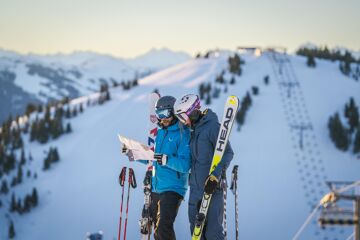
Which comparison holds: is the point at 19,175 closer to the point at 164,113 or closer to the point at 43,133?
the point at 43,133

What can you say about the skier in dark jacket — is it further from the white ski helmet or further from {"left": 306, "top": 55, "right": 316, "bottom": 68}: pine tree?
{"left": 306, "top": 55, "right": 316, "bottom": 68}: pine tree

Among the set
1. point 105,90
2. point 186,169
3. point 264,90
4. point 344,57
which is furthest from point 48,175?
point 186,169

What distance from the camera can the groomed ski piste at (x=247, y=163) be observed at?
42.6m

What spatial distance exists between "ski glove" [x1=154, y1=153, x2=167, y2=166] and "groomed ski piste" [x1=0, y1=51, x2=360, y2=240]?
30.0 m

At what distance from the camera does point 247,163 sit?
47.5 m

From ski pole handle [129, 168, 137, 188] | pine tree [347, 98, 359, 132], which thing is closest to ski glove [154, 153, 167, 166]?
ski pole handle [129, 168, 137, 188]

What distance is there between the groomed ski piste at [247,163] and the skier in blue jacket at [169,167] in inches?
1167

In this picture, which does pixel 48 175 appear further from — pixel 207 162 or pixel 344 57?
pixel 207 162

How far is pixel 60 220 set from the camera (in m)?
45.9

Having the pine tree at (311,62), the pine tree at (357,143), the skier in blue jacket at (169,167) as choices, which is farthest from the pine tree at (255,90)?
the skier in blue jacket at (169,167)

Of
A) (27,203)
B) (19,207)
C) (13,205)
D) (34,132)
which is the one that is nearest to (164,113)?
(27,203)

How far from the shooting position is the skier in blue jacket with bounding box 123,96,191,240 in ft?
29.3

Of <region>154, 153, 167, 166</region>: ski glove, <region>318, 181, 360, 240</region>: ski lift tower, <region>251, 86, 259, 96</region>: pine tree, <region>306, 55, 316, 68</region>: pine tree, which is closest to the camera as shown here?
<region>318, 181, 360, 240</region>: ski lift tower

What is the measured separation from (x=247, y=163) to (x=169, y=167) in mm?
39054
